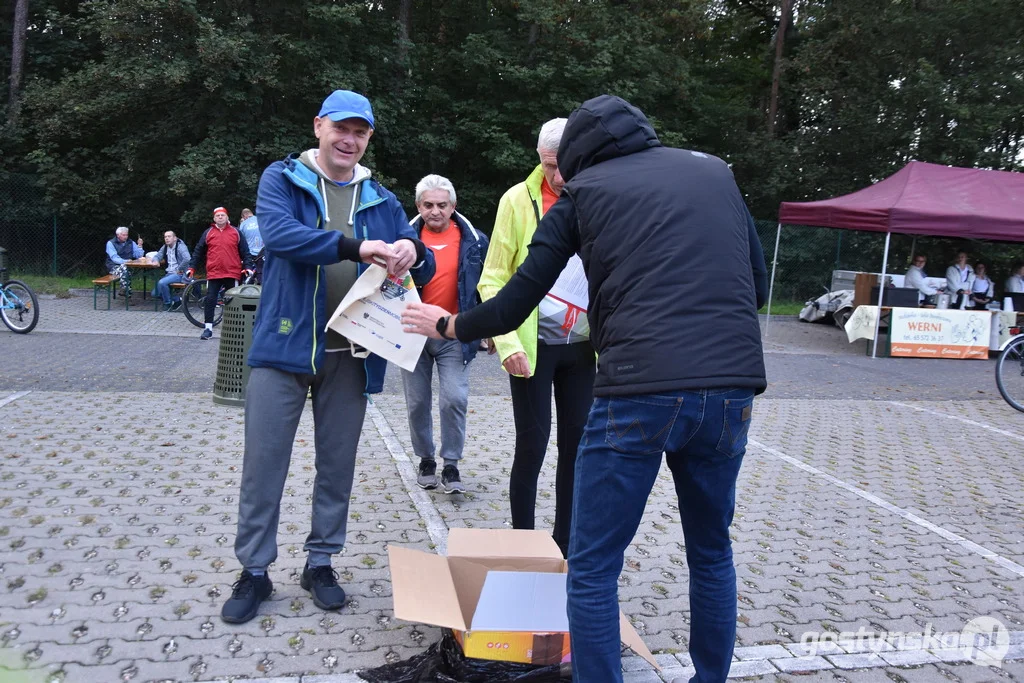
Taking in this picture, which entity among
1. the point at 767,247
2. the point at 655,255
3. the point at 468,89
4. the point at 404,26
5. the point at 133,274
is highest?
the point at 404,26

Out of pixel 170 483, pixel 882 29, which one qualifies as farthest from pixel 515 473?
pixel 882 29

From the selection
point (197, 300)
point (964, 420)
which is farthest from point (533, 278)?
point (197, 300)

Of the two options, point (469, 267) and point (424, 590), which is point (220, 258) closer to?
point (469, 267)

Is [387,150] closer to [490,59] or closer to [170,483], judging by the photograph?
[490,59]

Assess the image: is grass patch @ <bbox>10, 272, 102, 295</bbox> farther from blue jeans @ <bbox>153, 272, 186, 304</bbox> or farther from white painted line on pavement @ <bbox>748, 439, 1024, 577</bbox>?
white painted line on pavement @ <bbox>748, 439, 1024, 577</bbox>

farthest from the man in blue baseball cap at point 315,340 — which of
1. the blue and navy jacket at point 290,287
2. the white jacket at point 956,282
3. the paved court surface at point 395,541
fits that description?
the white jacket at point 956,282

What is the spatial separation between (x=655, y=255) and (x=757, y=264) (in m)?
0.49

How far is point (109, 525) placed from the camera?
4316 millimetres

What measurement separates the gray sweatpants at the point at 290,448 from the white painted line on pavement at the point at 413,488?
72cm

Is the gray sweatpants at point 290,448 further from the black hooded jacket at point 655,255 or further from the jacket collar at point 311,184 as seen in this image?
the black hooded jacket at point 655,255

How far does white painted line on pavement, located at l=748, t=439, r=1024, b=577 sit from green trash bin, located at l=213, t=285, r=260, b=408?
4.22 meters

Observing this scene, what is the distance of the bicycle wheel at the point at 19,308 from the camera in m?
11.4

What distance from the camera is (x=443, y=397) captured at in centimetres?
532

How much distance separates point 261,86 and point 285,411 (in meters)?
18.8
